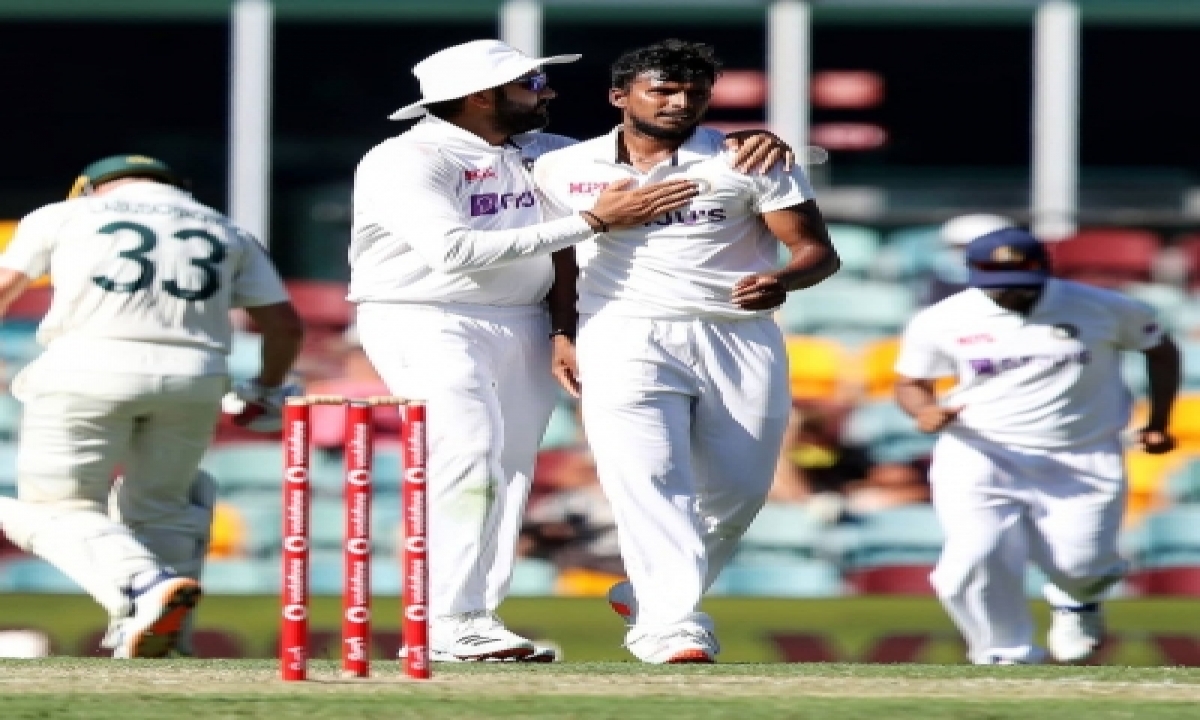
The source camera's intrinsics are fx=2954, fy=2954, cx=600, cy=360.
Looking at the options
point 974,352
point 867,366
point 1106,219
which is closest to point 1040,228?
point 1106,219

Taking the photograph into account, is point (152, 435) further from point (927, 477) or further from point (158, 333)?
point (927, 477)

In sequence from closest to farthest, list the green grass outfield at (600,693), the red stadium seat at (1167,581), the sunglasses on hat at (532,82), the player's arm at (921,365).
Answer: the green grass outfield at (600,693)
the sunglasses on hat at (532,82)
the player's arm at (921,365)
the red stadium seat at (1167,581)

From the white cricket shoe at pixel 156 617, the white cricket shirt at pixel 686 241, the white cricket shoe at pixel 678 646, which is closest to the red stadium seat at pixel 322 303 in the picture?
the white cricket shoe at pixel 156 617

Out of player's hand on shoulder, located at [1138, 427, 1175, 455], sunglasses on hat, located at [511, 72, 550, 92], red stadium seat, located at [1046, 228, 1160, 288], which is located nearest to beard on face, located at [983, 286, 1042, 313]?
player's hand on shoulder, located at [1138, 427, 1175, 455]

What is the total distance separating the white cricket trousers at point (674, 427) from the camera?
657 centimetres

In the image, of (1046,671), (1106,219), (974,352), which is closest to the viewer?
(1046,671)

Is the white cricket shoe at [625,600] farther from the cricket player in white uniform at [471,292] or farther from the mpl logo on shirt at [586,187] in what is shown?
the mpl logo on shirt at [586,187]

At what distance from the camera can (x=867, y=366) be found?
11.9 m

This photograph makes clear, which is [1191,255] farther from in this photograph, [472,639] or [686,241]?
[472,639]

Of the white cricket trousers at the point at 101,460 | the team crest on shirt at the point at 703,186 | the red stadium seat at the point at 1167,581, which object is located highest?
the team crest on shirt at the point at 703,186

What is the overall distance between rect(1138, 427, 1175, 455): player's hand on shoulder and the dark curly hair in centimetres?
297

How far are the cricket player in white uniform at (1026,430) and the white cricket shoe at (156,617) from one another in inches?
115

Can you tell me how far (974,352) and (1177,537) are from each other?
2643mm

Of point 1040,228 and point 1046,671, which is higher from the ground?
point 1040,228
